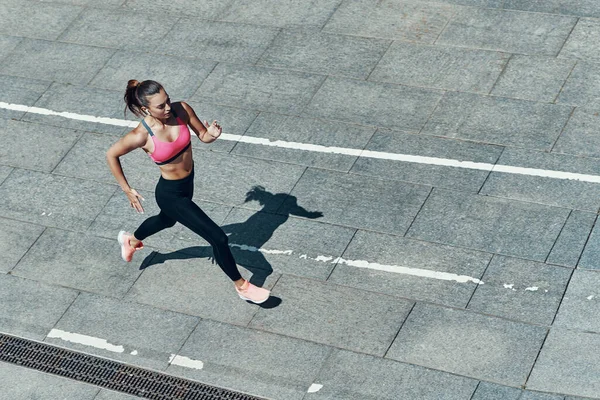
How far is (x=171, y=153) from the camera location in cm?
870

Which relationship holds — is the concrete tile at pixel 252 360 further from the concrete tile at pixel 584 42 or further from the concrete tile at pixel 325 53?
the concrete tile at pixel 584 42

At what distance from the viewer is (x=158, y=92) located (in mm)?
8336

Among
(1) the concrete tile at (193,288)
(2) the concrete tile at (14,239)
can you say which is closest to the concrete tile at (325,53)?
(1) the concrete tile at (193,288)

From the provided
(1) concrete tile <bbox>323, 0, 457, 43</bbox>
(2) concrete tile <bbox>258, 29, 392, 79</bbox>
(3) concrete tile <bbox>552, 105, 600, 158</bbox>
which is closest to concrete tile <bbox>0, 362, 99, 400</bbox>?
(2) concrete tile <bbox>258, 29, 392, 79</bbox>

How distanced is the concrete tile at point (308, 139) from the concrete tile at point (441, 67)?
3.33 feet

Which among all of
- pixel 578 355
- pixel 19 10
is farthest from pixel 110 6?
pixel 578 355

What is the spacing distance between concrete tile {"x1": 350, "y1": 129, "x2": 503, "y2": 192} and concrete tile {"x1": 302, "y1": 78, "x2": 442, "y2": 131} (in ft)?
0.77

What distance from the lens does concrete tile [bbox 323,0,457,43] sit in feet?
41.0

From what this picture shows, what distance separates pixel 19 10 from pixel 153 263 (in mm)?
5971

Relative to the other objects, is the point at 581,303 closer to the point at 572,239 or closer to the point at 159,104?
the point at 572,239

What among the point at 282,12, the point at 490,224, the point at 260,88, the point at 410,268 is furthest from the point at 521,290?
the point at 282,12

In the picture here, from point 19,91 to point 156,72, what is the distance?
1.72m

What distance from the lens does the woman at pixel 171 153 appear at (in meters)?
8.42

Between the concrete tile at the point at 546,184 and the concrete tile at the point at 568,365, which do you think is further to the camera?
the concrete tile at the point at 546,184
